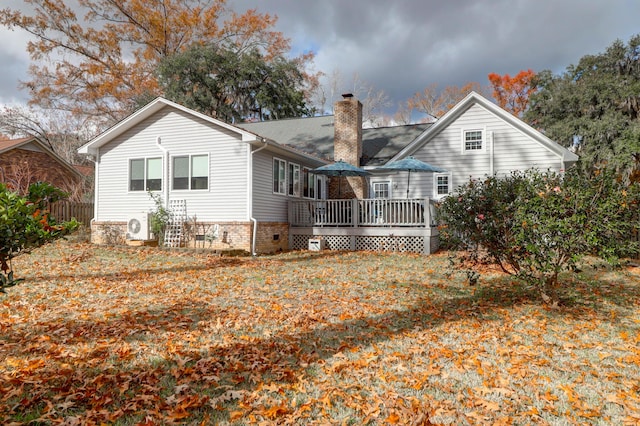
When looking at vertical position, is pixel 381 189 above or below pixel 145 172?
below

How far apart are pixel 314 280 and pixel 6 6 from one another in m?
27.7

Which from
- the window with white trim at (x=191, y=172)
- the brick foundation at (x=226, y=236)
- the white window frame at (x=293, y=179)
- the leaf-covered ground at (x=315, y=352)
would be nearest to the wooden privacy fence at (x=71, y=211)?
the brick foundation at (x=226, y=236)

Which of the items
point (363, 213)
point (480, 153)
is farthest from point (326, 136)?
point (480, 153)

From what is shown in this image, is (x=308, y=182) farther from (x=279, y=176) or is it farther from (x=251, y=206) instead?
(x=251, y=206)

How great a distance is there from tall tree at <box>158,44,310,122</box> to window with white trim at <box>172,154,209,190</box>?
13313 millimetres

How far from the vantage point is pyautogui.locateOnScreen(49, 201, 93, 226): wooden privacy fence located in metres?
17.0

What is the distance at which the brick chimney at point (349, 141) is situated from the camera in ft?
58.3

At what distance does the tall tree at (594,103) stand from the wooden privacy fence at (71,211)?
76.7 ft

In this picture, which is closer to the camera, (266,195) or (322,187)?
(266,195)

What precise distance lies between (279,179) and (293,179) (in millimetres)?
1153

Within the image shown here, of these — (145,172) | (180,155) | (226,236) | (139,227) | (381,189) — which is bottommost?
(226,236)

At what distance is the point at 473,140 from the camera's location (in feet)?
55.7

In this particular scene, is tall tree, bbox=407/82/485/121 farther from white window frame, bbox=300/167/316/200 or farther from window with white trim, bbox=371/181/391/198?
white window frame, bbox=300/167/316/200

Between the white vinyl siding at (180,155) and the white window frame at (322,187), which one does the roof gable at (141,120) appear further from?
the white window frame at (322,187)
